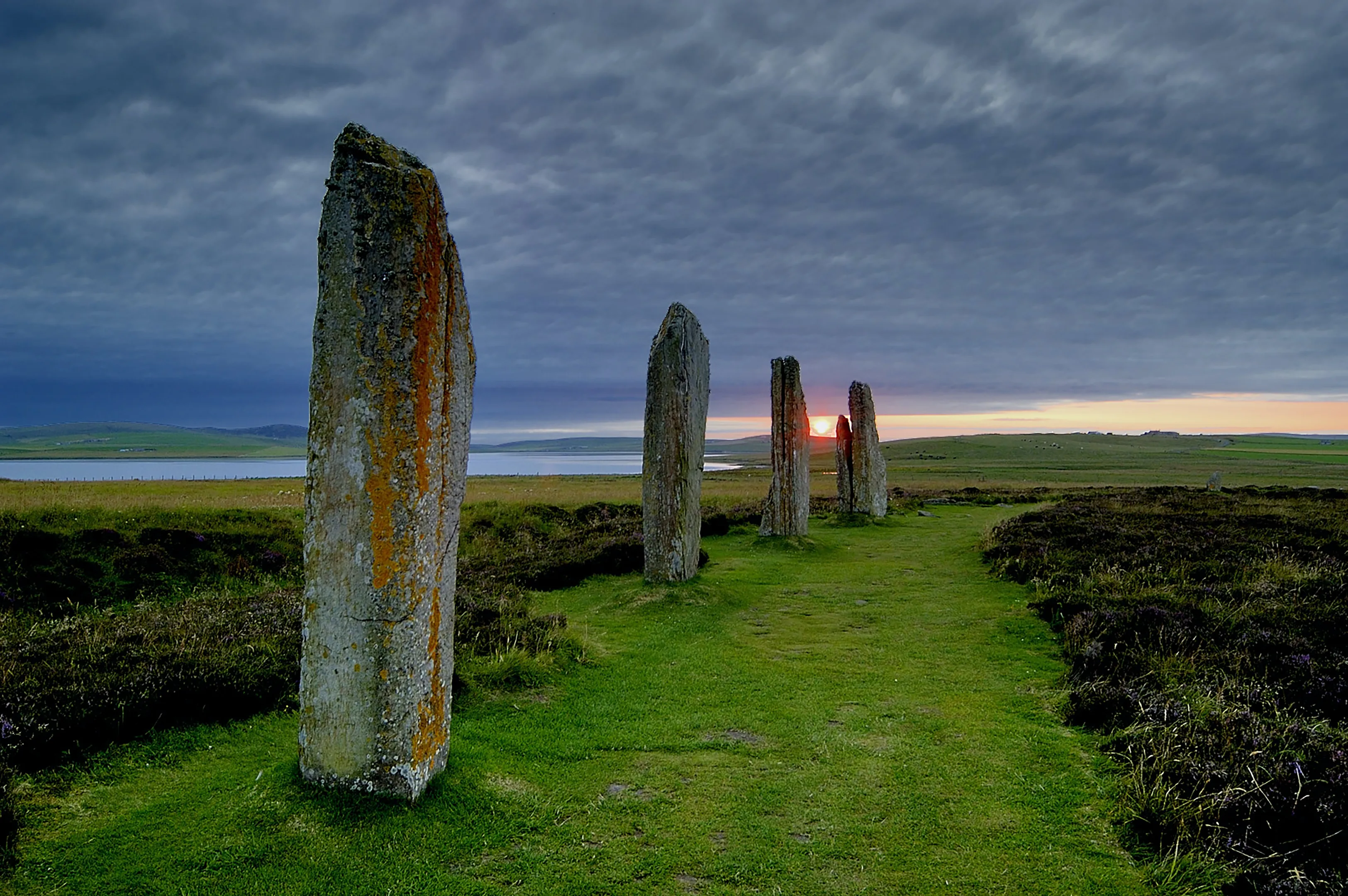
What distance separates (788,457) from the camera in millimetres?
19922

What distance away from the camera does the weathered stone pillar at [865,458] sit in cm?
2478

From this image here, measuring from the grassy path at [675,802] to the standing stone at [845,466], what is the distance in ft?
51.8

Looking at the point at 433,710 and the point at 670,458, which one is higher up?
the point at 670,458

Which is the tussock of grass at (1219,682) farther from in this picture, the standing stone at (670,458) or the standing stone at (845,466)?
the standing stone at (845,466)

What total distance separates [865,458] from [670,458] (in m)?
13.1

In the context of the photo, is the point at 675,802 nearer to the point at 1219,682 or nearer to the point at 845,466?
the point at 1219,682

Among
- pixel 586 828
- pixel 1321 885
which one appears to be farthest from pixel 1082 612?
pixel 586 828

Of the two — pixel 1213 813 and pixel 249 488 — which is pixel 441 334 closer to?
pixel 1213 813

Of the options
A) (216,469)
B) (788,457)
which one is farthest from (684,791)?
(216,469)

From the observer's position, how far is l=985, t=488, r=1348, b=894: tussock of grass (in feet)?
16.0

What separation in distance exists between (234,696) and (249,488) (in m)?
32.6

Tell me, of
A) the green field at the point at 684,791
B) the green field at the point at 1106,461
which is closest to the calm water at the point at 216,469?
the green field at the point at 1106,461

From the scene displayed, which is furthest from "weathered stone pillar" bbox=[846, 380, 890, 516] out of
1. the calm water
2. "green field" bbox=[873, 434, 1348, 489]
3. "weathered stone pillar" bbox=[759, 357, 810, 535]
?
the calm water

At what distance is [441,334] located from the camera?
570 centimetres
